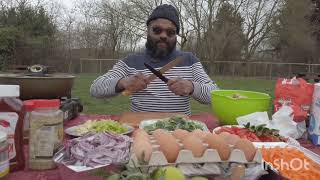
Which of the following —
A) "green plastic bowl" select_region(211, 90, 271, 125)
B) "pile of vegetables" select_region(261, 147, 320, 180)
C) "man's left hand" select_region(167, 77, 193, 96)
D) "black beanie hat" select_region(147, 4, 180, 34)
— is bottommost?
"pile of vegetables" select_region(261, 147, 320, 180)

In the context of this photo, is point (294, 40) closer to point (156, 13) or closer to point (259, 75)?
point (259, 75)

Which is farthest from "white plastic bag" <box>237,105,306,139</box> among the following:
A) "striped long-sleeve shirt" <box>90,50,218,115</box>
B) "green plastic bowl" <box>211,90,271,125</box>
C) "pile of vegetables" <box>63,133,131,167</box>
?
"pile of vegetables" <box>63,133,131,167</box>

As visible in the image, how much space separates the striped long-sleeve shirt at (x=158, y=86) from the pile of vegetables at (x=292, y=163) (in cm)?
97

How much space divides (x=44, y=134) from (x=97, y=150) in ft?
0.55

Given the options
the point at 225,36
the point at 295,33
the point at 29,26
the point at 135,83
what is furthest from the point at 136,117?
the point at 295,33

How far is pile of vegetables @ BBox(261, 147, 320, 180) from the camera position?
4.01ft

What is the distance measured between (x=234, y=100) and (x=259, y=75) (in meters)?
19.4

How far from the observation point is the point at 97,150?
121 cm

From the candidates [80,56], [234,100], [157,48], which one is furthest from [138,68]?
[80,56]

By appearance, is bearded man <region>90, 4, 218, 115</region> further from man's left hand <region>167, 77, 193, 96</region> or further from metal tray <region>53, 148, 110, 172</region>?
metal tray <region>53, 148, 110, 172</region>

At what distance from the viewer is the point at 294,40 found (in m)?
22.1

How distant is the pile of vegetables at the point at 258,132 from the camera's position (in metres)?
1.62

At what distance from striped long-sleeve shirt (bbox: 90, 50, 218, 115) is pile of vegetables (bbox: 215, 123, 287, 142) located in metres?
0.63

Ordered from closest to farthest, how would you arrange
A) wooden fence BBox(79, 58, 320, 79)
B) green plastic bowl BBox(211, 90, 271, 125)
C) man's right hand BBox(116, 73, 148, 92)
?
green plastic bowl BBox(211, 90, 271, 125), man's right hand BBox(116, 73, 148, 92), wooden fence BBox(79, 58, 320, 79)
